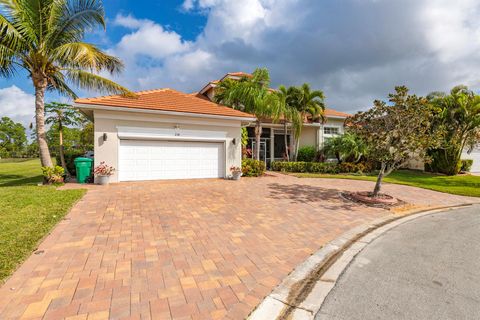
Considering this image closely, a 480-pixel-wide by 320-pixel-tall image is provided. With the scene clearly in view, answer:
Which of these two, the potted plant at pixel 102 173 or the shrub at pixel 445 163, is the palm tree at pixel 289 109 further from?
the potted plant at pixel 102 173

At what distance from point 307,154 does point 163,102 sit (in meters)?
13.0

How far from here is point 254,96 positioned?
15180 mm

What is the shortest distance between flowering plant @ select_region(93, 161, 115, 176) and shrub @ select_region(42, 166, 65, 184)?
1.46 metres

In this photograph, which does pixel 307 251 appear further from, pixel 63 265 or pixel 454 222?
pixel 454 222

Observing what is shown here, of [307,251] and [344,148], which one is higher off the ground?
[344,148]

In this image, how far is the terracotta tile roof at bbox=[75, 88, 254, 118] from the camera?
11.1 meters

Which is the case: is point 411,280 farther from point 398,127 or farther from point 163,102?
point 163,102

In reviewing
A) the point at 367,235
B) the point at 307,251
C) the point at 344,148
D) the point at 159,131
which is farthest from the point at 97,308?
the point at 344,148

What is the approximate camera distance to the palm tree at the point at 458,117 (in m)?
16.5

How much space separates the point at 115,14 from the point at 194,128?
7.04 m

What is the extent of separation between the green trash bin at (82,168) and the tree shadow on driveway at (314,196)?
28.2 ft

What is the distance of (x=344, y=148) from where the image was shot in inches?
739

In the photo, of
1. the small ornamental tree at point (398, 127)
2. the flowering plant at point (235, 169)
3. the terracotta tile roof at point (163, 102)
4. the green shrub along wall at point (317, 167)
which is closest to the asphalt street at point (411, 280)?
the small ornamental tree at point (398, 127)

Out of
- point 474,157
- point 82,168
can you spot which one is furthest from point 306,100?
point 474,157
